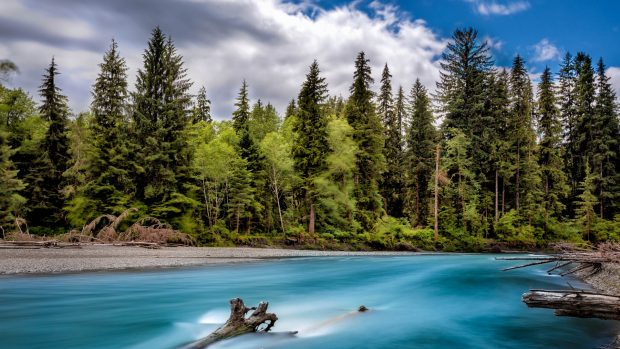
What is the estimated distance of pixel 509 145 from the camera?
42.2 meters

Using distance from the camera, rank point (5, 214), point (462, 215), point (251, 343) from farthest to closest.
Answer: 1. point (462, 215)
2. point (5, 214)
3. point (251, 343)

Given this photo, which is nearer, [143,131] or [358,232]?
[143,131]

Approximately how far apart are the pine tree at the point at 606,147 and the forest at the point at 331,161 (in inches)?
7.4

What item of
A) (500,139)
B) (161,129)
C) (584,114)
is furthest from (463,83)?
(161,129)

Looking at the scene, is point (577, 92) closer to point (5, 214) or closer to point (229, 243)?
point (229, 243)

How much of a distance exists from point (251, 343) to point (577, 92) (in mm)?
57073

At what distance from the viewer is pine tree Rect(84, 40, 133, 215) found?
28969 millimetres

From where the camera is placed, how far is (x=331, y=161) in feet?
113

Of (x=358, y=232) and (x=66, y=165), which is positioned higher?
(x=66, y=165)

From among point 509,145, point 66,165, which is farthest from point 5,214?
point 509,145

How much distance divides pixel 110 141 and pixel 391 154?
102 feet

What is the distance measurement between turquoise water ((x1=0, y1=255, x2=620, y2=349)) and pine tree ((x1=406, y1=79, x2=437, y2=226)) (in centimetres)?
2740

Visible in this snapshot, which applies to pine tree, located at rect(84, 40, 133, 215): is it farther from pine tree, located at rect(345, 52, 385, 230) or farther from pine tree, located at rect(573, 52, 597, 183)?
pine tree, located at rect(573, 52, 597, 183)

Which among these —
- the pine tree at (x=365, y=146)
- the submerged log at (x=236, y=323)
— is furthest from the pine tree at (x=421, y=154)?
the submerged log at (x=236, y=323)
